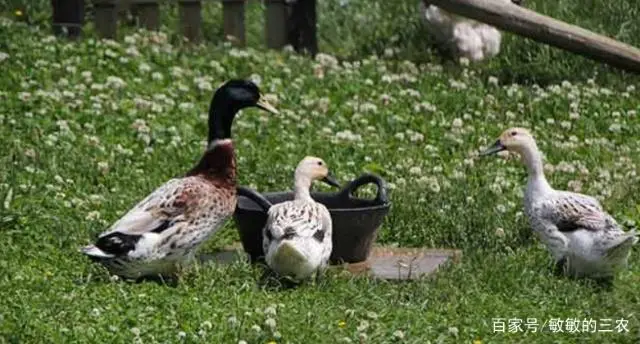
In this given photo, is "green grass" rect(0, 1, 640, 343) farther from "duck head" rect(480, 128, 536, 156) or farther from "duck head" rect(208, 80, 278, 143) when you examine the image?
"duck head" rect(208, 80, 278, 143)

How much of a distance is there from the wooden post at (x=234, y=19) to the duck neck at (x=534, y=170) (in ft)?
23.2

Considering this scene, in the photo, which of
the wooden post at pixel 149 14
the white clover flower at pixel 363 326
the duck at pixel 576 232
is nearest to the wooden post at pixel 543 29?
the wooden post at pixel 149 14

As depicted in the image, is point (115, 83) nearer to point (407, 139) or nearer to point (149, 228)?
point (407, 139)

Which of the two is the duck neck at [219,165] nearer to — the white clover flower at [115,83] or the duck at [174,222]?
the duck at [174,222]

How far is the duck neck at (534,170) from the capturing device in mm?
9336

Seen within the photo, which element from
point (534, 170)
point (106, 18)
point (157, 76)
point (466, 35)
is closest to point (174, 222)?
point (534, 170)

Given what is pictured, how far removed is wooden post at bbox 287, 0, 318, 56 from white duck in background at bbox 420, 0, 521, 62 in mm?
1083

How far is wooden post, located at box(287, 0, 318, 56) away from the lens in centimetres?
1617

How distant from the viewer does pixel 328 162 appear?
1172 cm

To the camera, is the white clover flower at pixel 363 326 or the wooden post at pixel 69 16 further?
the wooden post at pixel 69 16

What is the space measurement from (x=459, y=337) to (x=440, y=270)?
1274 millimetres

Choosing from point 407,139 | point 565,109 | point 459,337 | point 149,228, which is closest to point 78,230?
point 149,228

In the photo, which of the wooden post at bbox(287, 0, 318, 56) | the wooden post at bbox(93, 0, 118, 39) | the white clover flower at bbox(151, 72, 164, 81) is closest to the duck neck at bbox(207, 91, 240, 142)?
the white clover flower at bbox(151, 72, 164, 81)

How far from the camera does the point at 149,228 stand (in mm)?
8570
